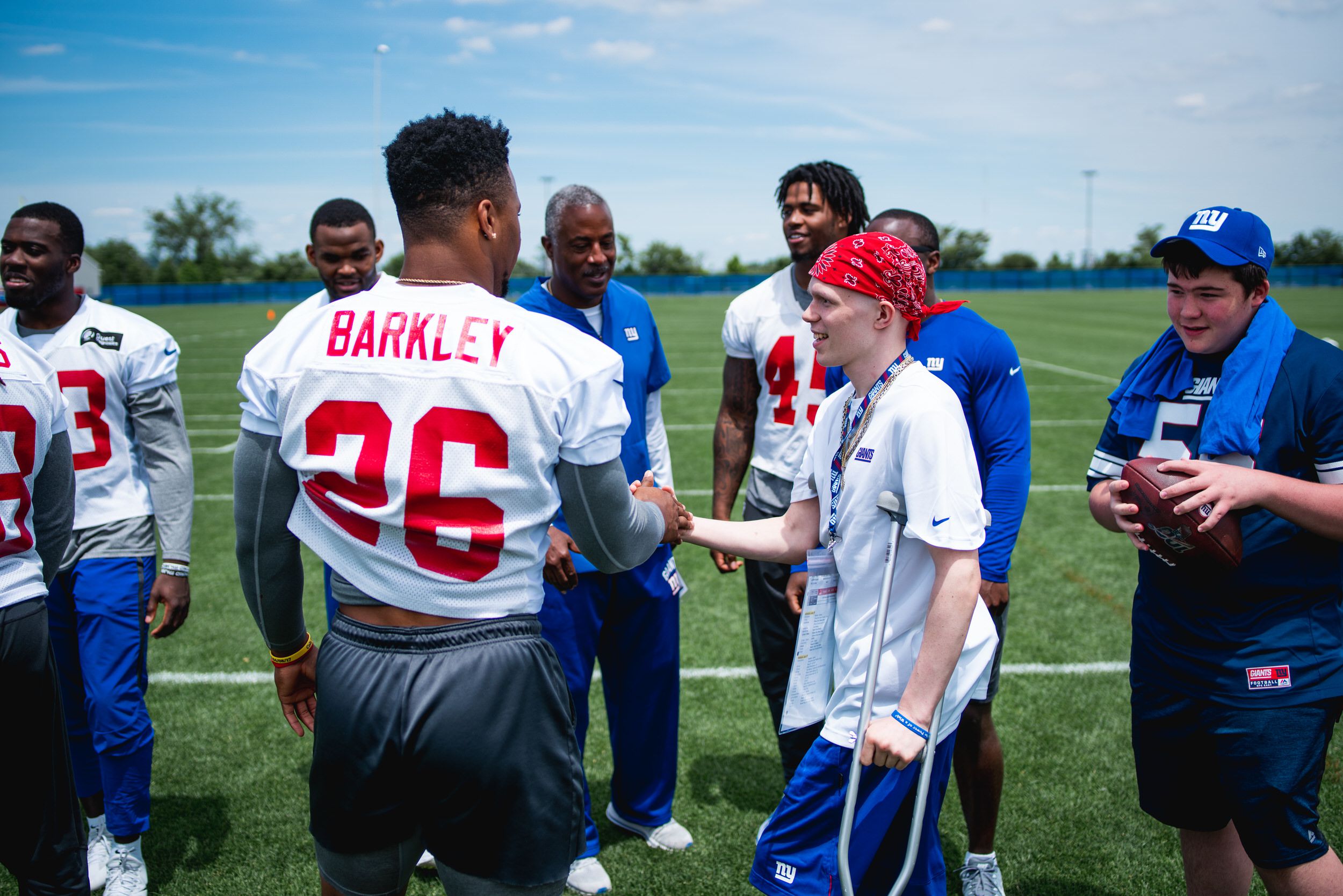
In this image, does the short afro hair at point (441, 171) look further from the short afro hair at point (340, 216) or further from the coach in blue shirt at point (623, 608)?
the short afro hair at point (340, 216)

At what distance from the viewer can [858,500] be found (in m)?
2.47

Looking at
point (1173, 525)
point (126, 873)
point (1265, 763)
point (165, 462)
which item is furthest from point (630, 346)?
point (126, 873)

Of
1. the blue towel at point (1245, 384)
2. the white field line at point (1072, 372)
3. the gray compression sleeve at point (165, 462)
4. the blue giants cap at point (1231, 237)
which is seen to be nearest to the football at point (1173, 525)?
the blue towel at point (1245, 384)

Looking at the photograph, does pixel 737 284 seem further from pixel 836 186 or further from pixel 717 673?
pixel 836 186

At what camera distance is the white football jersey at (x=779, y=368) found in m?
4.12

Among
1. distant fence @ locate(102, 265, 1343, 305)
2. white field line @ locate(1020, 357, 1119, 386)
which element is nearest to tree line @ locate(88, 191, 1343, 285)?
distant fence @ locate(102, 265, 1343, 305)

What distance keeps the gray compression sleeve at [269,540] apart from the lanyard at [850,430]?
137cm

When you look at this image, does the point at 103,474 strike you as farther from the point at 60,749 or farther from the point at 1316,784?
the point at 1316,784

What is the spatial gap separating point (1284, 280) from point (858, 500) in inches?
2735

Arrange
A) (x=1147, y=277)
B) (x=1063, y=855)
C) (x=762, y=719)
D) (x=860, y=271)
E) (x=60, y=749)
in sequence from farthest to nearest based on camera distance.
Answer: (x=1147, y=277) < (x=762, y=719) < (x=1063, y=855) < (x=60, y=749) < (x=860, y=271)

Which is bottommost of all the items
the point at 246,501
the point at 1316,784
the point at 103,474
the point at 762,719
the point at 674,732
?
the point at 762,719

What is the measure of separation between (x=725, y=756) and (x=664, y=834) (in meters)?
0.80

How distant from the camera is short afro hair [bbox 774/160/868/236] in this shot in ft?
13.6

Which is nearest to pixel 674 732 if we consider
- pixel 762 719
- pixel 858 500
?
pixel 762 719
